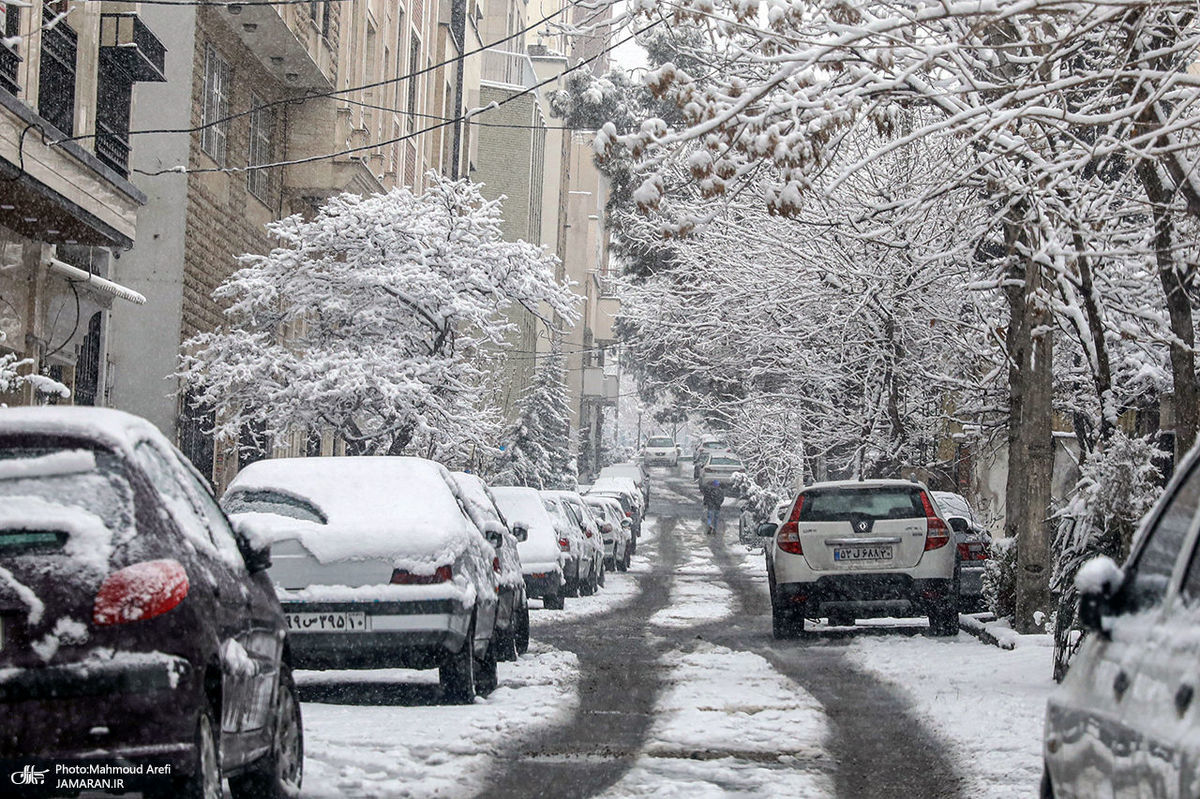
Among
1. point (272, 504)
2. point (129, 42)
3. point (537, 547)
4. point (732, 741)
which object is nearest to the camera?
point (732, 741)

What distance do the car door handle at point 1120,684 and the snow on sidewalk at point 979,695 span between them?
3729mm

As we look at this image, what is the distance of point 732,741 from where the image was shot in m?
10.0

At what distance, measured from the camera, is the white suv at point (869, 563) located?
706 inches

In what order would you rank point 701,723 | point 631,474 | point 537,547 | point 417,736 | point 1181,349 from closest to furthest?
point 417,736 → point 701,723 → point 1181,349 → point 537,547 → point 631,474

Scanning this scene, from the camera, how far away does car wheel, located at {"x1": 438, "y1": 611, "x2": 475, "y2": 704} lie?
36.9ft

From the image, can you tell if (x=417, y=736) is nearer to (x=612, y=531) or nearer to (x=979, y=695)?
(x=979, y=695)

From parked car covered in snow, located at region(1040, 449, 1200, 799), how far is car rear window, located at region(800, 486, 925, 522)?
41.5ft

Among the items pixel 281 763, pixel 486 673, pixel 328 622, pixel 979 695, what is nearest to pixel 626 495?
pixel 979 695

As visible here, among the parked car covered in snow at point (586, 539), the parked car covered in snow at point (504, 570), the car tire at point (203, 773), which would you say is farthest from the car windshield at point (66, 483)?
the parked car covered in snow at point (586, 539)

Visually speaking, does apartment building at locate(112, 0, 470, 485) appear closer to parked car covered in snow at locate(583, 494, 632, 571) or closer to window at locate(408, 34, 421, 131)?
parked car covered in snow at locate(583, 494, 632, 571)

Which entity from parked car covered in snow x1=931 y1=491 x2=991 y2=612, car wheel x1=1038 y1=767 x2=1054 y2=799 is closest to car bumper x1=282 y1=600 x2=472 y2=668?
car wheel x1=1038 y1=767 x2=1054 y2=799

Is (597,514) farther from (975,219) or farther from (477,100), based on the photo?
(477,100)

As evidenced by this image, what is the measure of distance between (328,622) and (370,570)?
1.28 ft

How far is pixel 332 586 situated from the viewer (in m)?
11.0
